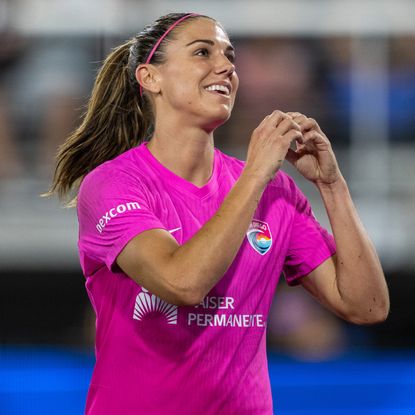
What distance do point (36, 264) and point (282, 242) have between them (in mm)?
4586

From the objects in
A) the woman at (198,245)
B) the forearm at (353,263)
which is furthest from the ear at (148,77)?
the forearm at (353,263)

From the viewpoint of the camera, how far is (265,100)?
782 cm

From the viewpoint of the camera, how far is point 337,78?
26.4ft

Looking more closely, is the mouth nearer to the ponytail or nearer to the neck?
the neck

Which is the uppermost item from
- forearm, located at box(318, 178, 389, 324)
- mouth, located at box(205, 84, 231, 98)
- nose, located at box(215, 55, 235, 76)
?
nose, located at box(215, 55, 235, 76)

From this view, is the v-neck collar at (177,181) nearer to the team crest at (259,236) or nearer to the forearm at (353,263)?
the team crest at (259,236)

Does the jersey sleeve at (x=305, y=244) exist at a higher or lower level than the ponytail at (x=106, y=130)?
lower

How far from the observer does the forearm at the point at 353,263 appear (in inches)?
111

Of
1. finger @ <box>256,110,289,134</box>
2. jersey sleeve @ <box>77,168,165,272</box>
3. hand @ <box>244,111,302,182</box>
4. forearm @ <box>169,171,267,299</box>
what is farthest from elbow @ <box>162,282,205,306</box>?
finger @ <box>256,110,289,134</box>

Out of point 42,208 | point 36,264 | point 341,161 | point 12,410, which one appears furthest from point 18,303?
point 341,161

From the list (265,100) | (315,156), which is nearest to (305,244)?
(315,156)

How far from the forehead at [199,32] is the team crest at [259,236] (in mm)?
535

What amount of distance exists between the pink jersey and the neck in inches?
1.6

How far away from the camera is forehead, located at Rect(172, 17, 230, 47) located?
2.90m
